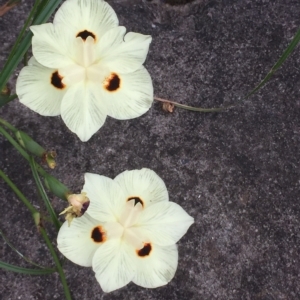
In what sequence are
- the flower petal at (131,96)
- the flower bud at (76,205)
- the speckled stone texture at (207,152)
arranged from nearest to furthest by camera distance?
1. the flower bud at (76,205)
2. the flower petal at (131,96)
3. the speckled stone texture at (207,152)

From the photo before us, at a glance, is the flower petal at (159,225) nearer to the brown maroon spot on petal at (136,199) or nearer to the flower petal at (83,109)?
the brown maroon spot on petal at (136,199)

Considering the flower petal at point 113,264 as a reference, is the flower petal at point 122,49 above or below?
above

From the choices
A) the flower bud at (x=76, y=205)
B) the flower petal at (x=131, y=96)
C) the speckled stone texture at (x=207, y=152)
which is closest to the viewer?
the flower bud at (x=76, y=205)

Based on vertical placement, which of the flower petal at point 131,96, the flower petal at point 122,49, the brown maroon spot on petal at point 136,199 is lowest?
the brown maroon spot on petal at point 136,199

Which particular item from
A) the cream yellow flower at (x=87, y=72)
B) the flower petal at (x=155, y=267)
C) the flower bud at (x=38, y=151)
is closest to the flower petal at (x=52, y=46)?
the cream yellow flower at (x=87, y=72)

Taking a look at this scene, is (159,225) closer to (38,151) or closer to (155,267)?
(155,267)
